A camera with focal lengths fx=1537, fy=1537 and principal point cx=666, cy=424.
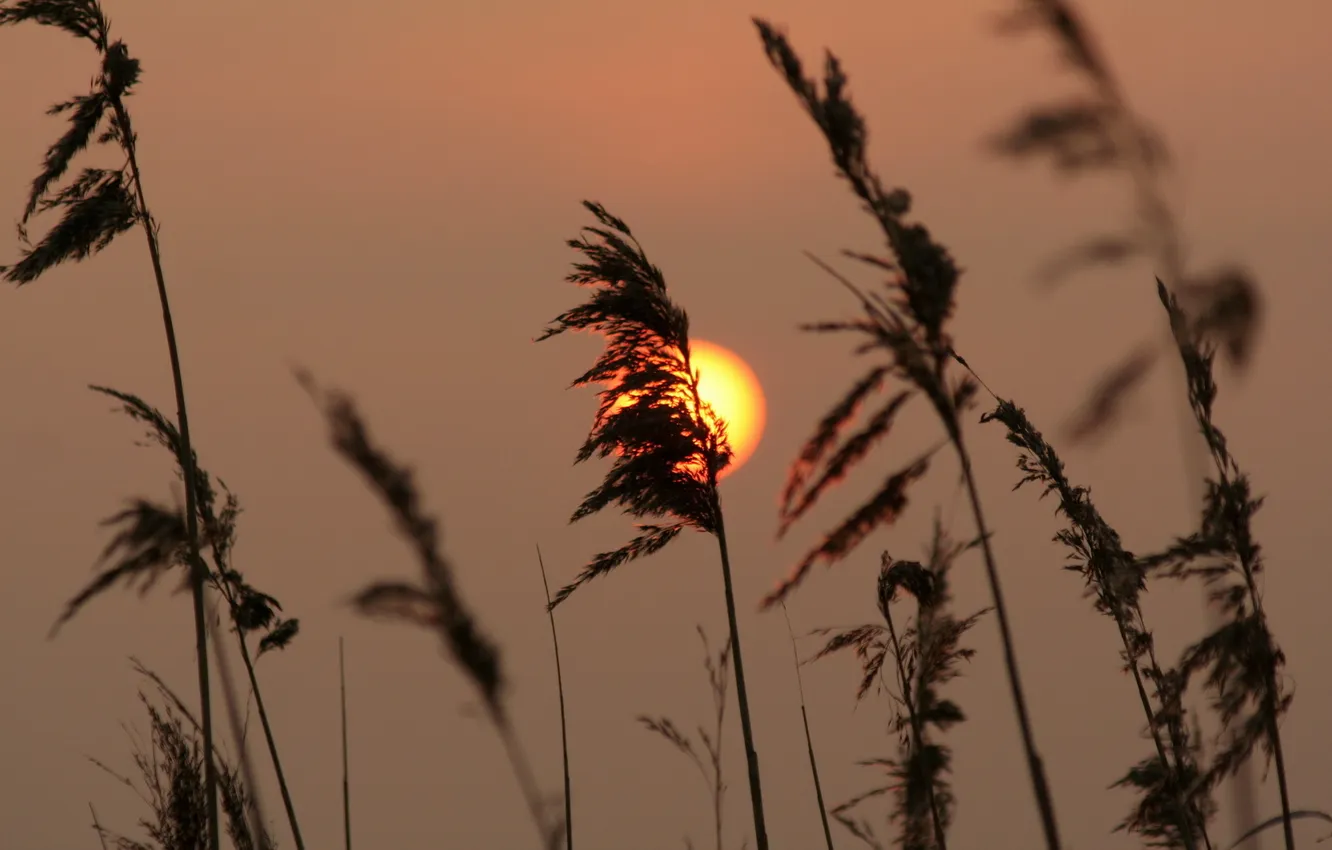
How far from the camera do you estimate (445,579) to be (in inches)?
119

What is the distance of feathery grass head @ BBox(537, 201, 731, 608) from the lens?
241 inches

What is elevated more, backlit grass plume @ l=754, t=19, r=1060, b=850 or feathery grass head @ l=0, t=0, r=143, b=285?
feathery grass head @ l=0, t=0, r=143, b=285

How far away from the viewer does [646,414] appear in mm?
6160

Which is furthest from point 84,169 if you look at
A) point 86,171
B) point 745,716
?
point 745,716

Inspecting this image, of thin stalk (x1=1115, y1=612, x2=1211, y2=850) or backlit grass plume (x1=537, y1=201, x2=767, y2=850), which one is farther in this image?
backlit grass plume (x1=537, y1=201, x2=767, y2=850)

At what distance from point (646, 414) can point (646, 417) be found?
0.11ft

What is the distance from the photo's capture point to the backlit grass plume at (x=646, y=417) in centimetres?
613

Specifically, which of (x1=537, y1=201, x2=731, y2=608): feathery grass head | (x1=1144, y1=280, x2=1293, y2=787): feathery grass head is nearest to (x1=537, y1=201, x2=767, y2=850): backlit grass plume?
(x1=537, y1=201, x2=731, y2=608): feathery grass head

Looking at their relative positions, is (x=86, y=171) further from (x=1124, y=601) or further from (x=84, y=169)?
(x=1124, y=601)

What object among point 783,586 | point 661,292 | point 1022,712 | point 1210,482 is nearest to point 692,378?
point 661,292

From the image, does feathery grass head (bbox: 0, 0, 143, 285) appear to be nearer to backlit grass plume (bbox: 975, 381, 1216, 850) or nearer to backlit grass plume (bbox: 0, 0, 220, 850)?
backlit grass plume (bbox: 0, 0, 220, 850)

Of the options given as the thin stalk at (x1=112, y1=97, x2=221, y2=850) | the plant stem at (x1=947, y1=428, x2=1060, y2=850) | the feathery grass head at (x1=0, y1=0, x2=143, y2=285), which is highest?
the feathery grass head at (x1=0, y1=0, x2=143, y2=285)

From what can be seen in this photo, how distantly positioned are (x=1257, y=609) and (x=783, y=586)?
1.43 meters

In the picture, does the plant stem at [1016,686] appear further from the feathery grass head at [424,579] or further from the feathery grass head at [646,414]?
the feathery grass head at [646,414]
